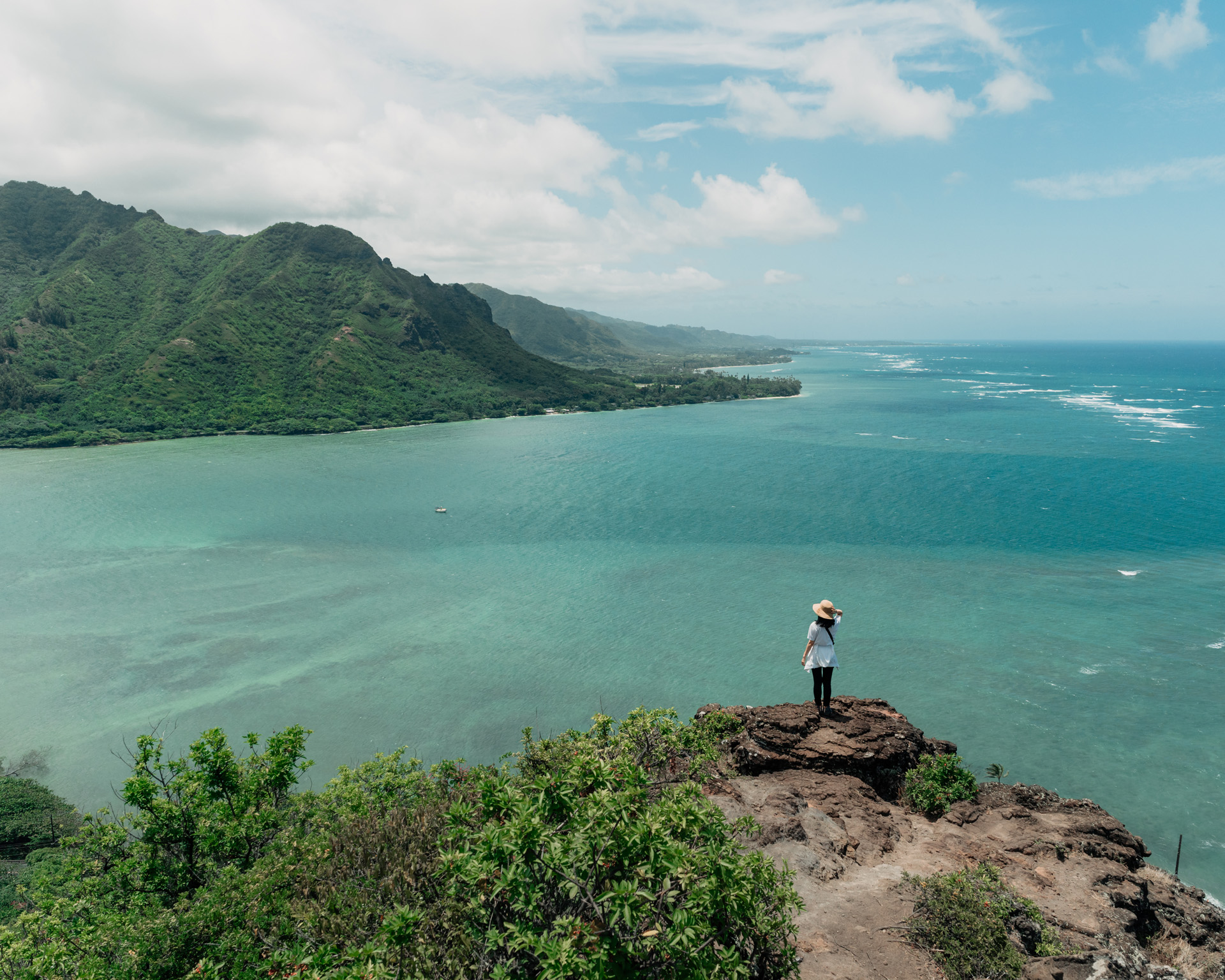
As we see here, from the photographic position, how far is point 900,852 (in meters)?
13.6

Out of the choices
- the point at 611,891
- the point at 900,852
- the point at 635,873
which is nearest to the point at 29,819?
the point at 611,891

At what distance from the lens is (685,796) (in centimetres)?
892

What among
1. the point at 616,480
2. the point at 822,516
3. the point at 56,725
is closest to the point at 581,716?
the point at 56,725

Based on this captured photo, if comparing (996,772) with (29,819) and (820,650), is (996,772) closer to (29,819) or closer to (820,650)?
(820,650)

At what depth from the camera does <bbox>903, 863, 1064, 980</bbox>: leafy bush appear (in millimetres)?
9711

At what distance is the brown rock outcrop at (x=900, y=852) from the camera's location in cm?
1034

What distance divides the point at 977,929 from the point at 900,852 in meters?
3.58

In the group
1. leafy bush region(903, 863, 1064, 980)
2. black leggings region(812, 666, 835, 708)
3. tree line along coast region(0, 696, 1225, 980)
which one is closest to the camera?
tree line along coast region(0, 696, 1225, 980)

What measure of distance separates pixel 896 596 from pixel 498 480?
50.6 meters

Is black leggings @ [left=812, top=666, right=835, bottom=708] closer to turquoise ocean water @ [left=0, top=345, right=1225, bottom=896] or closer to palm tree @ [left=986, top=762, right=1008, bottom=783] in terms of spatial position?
palm tree @ [left=986, top=762, right=1008, bottom=783]

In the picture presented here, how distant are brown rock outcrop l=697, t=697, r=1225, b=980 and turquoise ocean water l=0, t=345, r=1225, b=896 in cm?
1116

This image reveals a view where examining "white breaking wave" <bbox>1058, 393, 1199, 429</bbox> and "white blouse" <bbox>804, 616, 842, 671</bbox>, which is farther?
"white breaking wave" <bbox>1058, 393, 1199, 429</bbox>

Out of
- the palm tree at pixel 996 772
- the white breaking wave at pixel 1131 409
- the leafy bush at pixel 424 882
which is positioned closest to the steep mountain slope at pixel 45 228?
the leafy bush at pixel 424 882

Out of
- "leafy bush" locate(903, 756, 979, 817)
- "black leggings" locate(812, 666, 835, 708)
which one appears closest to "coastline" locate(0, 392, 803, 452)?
"black leggings" locate(812, 666, 835, 708)
